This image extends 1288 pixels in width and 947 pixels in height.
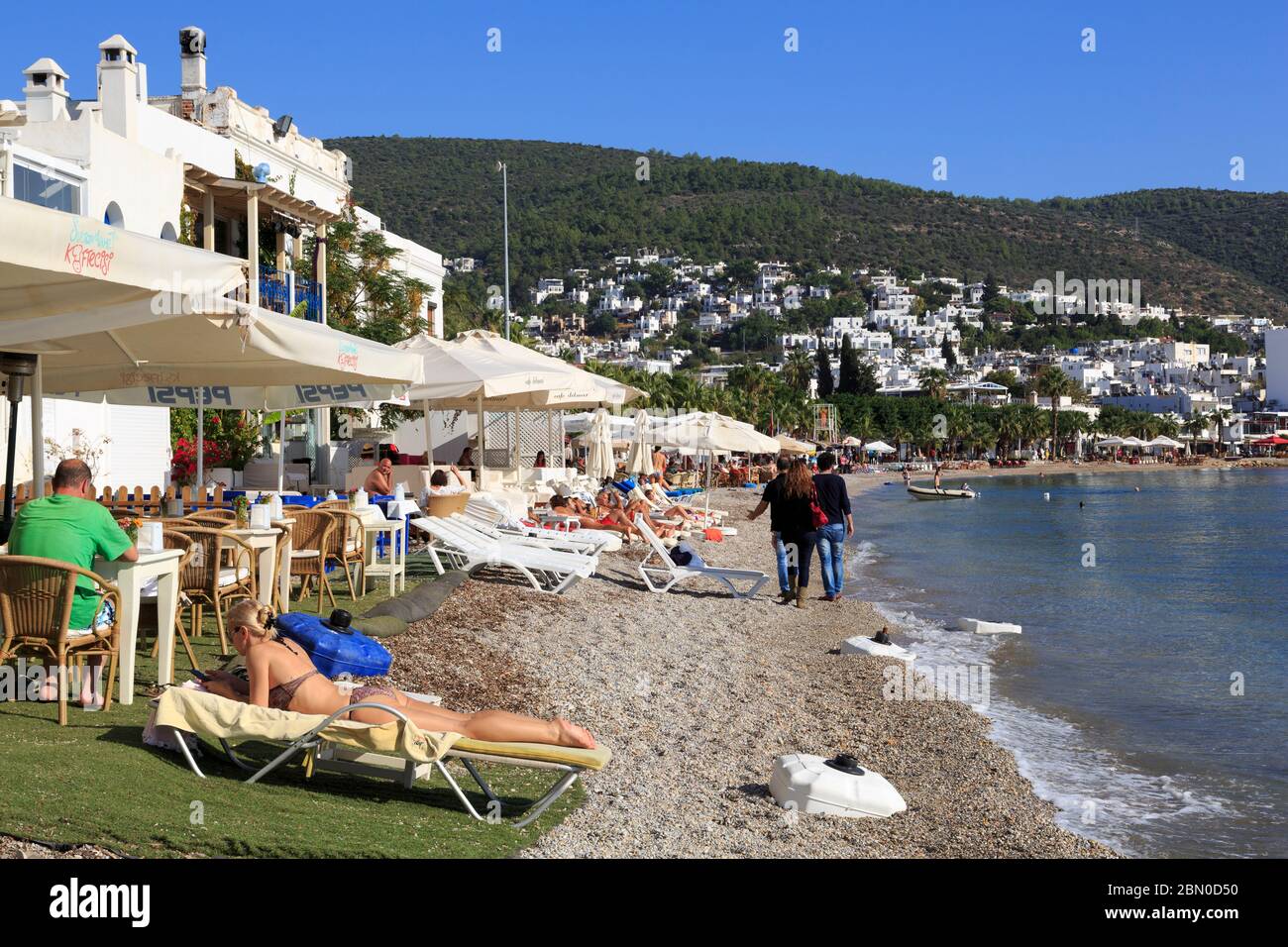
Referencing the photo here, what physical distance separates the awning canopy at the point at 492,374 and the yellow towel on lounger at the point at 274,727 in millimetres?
7884

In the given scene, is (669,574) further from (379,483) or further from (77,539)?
(77,539)

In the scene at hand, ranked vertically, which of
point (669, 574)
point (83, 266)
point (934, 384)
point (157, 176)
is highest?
point (934, 384)

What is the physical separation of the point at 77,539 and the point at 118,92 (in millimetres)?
17662

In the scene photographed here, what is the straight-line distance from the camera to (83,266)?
5254mm

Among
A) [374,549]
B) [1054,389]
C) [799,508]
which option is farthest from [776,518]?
[1054,389]

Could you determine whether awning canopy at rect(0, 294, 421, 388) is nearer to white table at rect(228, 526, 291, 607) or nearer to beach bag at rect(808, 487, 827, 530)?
white table at rect(228, 526, 291, 607)

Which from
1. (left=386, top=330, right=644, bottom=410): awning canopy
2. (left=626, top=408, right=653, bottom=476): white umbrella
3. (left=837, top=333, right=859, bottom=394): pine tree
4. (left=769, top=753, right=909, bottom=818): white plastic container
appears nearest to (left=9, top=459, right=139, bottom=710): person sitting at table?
(left=769, top=753, right=909, bottom=818): white plastic container

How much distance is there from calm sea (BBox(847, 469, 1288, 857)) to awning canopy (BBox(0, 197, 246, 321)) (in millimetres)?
5521

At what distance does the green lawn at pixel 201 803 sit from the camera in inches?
165

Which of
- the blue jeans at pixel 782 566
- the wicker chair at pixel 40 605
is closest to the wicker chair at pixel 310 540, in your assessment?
the wicker chair at pixel 40 605

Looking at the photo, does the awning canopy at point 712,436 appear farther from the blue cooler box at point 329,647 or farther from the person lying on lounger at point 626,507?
the blue cooler box at point 329,647

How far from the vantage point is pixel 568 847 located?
4965mm
